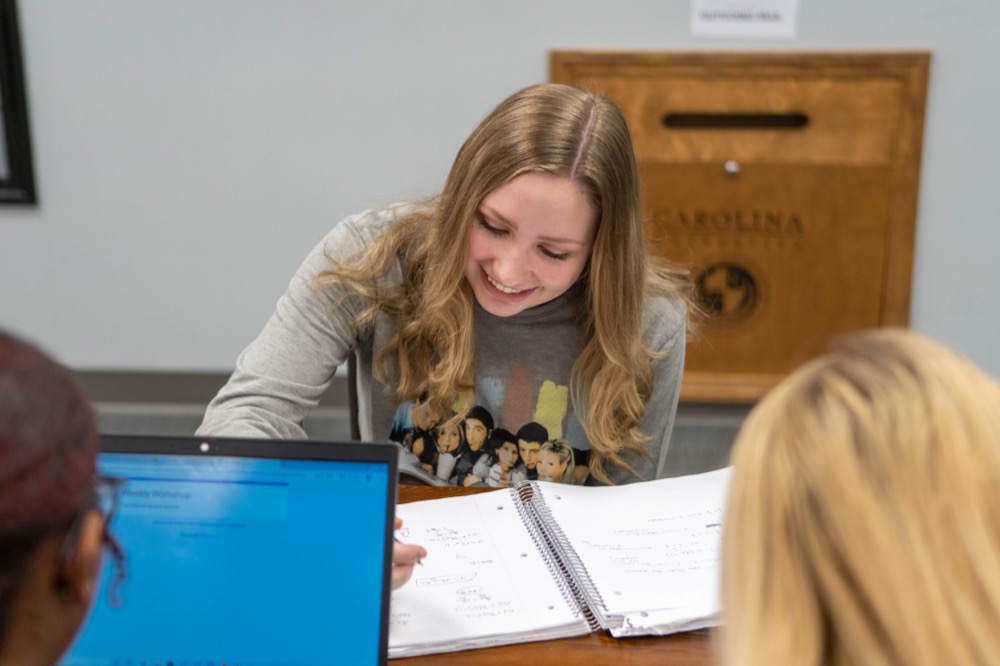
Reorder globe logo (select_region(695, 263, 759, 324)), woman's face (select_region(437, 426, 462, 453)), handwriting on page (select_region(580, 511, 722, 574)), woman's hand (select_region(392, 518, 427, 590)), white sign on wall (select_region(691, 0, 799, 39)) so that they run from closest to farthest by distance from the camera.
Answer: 1. woman's hand (select_region(392, 518, 427, 590))
2. handwriting on page (select_region(580, 511, 722, 574))
3. woman's face (select_region(437, 426, 462, 453))
4. white sign on wall (select_region(691, 0, 799, 39))
5. globe logo (select_region(695, 263, 759, 324))

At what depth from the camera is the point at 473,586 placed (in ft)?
3.25

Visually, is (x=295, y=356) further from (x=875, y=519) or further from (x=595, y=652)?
(x=875, y=519)

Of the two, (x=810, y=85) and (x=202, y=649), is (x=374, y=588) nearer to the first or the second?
(x=202, y=649)

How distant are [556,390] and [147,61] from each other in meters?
1.72

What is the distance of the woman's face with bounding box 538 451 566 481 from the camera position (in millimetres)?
1357

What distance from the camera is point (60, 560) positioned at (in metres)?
0.53

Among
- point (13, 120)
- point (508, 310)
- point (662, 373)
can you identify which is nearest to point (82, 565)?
point (508, 310)

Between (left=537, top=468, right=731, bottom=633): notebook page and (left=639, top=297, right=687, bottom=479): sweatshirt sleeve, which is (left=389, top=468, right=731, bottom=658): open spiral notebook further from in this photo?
(left=639, top=297, right=687, bottom=479): sweatshirt sleeve

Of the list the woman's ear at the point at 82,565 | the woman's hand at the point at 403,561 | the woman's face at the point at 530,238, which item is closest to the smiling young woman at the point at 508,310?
the woman's face at the point at 530,238

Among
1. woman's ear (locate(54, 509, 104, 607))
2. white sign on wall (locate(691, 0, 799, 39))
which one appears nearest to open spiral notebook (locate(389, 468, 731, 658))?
woman's ear (locate(54, 509, 104, 607))

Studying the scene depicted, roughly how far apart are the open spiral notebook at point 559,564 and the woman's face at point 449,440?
183 millimetres

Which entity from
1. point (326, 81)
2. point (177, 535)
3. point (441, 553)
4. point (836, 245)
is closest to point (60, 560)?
point (177, 535)

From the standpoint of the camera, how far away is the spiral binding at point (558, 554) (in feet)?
3.18

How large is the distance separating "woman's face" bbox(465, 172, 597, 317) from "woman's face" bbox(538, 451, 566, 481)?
0.22m
